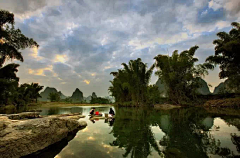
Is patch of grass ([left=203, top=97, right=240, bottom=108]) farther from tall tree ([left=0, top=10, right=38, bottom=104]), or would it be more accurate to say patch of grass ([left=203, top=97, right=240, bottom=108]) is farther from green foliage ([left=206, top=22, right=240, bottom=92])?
tall tree ([left=0, top=10, right=38, bottom=104])

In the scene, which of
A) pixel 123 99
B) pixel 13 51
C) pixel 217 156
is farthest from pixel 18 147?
pixel 123 99

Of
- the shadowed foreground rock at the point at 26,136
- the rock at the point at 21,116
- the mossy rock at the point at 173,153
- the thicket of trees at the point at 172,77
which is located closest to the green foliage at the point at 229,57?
the thicket of trees at the point at 172,77

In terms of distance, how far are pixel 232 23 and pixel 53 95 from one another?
6928 cm

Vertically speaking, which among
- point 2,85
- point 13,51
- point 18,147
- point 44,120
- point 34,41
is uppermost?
point 34,41

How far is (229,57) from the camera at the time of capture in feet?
61.6

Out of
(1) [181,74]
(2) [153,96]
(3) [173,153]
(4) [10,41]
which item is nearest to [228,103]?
(1) [181,74]

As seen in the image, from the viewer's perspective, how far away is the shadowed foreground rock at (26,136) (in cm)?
346

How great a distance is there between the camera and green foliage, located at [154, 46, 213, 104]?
2547 cm

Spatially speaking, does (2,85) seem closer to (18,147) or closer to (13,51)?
(13,51)

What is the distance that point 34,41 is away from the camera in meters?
13.5

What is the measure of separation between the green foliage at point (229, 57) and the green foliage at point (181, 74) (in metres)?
4.90

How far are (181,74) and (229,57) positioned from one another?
8.59 m

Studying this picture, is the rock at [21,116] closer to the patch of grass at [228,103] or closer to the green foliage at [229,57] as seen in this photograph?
the green foliage at [229,57]

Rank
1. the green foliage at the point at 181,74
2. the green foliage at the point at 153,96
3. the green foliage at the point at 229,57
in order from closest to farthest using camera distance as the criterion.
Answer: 1. the green foliage at the point at 229,57
2. the green foliage at the point at 181,74
3. the green foliage at the point at 153,96
